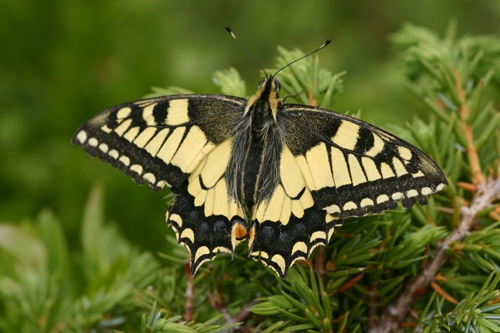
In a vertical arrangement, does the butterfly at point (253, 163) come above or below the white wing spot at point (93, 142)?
above

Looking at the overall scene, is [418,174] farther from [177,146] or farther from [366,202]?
[177,146]

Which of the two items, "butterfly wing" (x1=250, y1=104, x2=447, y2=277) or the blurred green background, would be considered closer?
"butterfly wing" (x1=250, y1=104, x2=447, y2=277)

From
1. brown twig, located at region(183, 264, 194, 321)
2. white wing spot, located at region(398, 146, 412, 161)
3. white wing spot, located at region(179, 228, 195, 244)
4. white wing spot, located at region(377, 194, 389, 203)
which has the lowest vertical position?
brown twig, located at region(183, 264, 194, 321)

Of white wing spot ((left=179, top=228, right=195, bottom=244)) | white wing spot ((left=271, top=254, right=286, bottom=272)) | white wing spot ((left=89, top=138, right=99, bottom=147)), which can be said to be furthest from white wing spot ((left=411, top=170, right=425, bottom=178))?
white wing spot ((left=89, top=138, right=99, bottom=147))

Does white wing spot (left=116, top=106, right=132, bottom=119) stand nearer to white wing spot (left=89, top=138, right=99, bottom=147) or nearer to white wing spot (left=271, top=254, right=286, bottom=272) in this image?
white wing spot (left=89, top=138, right=99, bottom=147)

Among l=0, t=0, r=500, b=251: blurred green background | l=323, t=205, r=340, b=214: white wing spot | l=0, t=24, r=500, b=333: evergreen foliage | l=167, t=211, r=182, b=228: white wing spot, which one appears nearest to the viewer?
l=0, t=24, r=500, b=333: evergreen foliage

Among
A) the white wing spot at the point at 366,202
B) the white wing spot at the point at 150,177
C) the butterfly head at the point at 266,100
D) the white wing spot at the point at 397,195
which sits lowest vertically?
the white wing spot at the point at 150,177

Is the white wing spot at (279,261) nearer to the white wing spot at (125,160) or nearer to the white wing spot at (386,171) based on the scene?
the white wing spot at (386,171)

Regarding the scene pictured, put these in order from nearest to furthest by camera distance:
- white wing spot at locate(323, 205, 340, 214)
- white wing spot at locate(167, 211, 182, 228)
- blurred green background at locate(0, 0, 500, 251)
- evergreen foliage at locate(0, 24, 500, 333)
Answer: evergreen foliage at locate(0, 24, 500, 333) → white wing spot at locate(323, 205, 340, 214) → white wing spot at locate(167, 211, 182, 228) → blurred green background at locate(0, 0, 500, 251)

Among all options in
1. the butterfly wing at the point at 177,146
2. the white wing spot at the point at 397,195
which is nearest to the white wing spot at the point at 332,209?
the white wing spot at the point at 397,195

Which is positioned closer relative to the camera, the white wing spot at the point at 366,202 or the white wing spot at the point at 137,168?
the white wing spot at the point at 366,202
